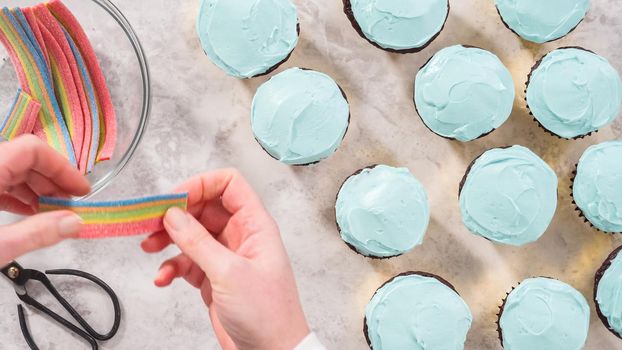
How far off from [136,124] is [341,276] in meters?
0.73

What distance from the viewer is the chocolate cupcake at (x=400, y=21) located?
1.61 metres

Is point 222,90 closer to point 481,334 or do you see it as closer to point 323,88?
point 323,88

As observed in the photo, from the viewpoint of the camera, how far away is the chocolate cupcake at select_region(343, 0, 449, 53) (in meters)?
1.61

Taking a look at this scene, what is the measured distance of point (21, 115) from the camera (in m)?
1.55

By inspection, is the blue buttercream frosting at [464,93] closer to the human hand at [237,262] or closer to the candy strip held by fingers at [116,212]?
the human hand at [237,262]

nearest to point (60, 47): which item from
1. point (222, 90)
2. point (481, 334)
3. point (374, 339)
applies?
point (222, 90)

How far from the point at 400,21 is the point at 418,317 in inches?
31.0

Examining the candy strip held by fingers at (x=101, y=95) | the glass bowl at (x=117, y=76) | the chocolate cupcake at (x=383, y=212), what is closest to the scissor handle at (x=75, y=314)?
the glass bowl at (x=117, y=76)

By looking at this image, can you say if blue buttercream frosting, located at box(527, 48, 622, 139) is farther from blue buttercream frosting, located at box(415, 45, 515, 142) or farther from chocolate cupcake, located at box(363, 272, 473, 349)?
chocolate cupcake, located at box(363, 272, 473, 349)

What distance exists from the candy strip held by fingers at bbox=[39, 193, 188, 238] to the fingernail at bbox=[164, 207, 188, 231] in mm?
17

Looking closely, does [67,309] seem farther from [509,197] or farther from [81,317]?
[509,197]

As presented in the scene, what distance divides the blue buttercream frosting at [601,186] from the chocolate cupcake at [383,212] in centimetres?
44

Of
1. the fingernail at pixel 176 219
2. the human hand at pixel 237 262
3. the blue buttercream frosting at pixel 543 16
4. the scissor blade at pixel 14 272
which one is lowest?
the scissor blade at pixel 14 272

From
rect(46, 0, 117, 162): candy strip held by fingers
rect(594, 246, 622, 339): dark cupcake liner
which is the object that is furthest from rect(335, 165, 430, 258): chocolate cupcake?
rect(46, 0, 117, 162): candy strip held by fingers
